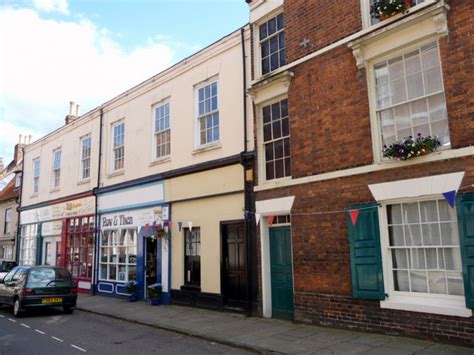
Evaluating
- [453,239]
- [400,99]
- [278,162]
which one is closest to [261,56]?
[278,162]

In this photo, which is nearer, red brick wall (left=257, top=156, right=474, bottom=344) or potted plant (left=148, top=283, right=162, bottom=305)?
red brick wall (left=257, top=156, right=474, bottom=344)

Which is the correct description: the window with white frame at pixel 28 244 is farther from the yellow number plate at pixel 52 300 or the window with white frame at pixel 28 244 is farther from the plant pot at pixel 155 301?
the plant pot at pixel 155 301

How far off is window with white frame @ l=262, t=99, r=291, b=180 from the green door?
1549 mm

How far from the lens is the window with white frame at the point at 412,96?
7.95 meters

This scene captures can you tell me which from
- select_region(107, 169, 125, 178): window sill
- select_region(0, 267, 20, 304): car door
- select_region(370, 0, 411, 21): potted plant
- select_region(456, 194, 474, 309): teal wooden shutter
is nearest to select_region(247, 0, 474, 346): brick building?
select_region(456, 194, 474, 309): teal wooden shutter

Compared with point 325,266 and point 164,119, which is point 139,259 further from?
point 325,266

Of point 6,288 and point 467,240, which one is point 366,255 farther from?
point 6,288

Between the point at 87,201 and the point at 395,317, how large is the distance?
14.8 metres

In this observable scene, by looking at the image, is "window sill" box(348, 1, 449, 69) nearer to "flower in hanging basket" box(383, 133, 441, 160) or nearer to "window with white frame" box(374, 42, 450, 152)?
"window with white frame" box(374, 42, 450, 152)

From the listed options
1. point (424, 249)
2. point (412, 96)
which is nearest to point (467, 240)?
point (424, 249)

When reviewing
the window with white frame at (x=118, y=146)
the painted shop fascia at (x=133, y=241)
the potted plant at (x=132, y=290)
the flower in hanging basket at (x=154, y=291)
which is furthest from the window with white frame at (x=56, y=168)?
the flower in hanging basket at (x=154, y=291)

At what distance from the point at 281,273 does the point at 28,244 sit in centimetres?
1862

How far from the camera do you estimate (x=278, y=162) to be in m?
11.1

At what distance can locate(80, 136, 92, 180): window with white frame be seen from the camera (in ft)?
64.6
